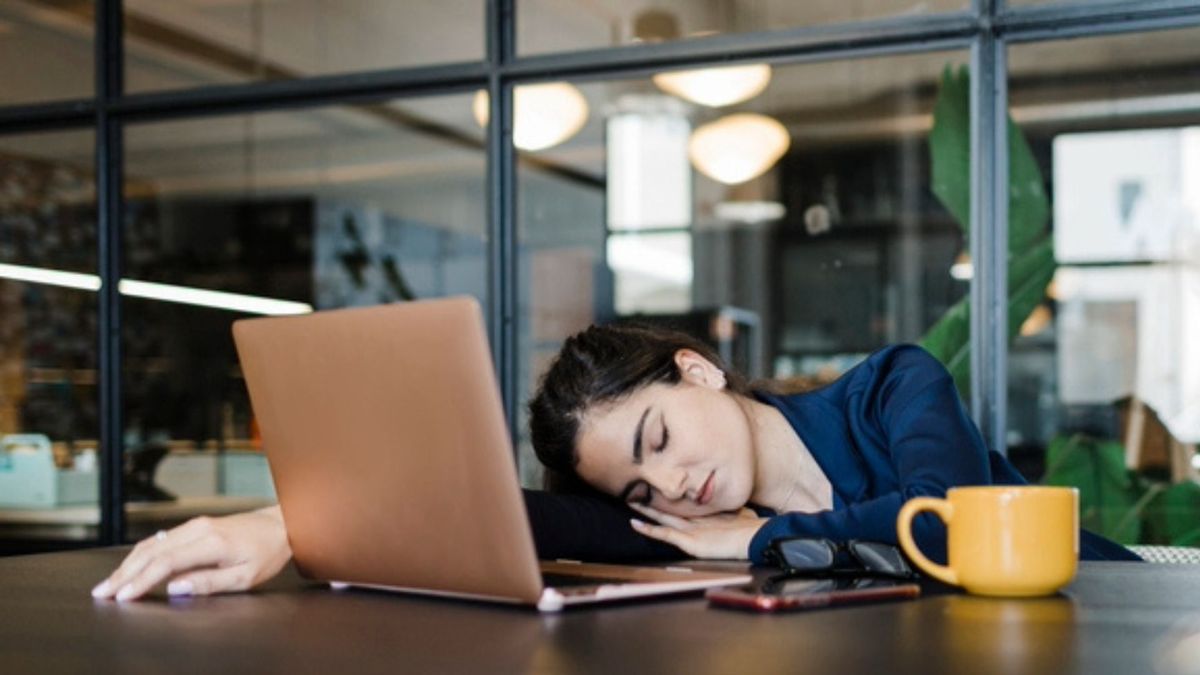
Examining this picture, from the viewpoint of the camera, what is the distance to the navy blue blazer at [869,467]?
1.39m

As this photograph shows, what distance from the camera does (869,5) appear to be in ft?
11.2

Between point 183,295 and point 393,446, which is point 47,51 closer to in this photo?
point 393,446

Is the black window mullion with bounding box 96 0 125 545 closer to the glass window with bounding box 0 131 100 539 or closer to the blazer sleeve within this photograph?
the glass window with bounding box 0 131 100 539

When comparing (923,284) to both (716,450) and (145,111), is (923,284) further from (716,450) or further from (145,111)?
(716,450)

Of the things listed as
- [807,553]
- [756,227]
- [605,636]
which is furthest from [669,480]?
[756,227]

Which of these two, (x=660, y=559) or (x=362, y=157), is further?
(x=362, y=157)

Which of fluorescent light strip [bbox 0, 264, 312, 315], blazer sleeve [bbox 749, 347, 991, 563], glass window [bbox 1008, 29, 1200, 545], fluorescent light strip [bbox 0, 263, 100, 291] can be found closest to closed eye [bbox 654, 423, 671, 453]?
blazer sleeve [bbox 749, 347, 991, 563]

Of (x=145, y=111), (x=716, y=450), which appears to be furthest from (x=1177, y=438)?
(x=716, y=450)

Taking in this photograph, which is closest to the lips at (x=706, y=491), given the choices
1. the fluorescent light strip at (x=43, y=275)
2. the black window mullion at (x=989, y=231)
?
the black window mullion at (x=989, y=231)

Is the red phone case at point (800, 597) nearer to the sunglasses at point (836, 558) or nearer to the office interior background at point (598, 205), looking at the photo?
the sunglasses at point (836, 558)

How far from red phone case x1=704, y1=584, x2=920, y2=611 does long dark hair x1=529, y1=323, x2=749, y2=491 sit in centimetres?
55

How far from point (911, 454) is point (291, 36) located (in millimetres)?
3957

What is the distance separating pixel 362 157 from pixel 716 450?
8161mm

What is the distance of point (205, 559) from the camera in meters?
1.22
